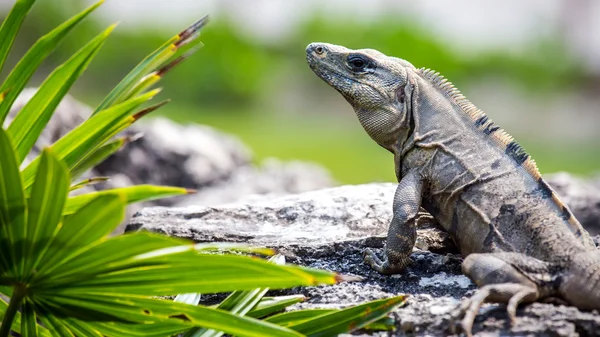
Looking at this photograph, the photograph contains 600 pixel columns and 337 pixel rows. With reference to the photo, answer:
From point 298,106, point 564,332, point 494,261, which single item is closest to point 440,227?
point 494,261

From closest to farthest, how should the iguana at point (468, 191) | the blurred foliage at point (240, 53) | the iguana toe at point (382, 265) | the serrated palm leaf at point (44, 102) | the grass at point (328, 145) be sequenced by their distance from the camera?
1. the iguana at point (468, 191)
2. the serrated palm leaf at point (44, 102)
3. the iguana toe at point (382, 265)
4. the grass at point (328, 145)
5. the blurred foliage at point (240, 53)

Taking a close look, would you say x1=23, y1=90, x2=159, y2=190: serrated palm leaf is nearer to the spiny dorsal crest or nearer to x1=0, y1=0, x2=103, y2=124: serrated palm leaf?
x1=0, y1=0, x2=103, y2=124: serrated palm leaf

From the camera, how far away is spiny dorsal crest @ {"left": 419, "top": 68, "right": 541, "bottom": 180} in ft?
10.3

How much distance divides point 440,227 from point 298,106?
10107mm

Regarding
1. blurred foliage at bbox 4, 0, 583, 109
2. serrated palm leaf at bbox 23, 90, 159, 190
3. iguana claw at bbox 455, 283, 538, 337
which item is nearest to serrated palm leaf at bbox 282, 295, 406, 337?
iguana claw at bbox 455, 283, 538, 337

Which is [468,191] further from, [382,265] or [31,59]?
[31,59]

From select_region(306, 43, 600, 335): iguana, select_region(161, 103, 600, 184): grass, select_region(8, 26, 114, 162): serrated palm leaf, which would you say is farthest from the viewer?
select_region(161, 103, 600, 184): grass

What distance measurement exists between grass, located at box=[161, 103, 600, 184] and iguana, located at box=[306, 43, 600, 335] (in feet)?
19.7

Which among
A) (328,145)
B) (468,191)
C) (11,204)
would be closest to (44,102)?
(11,204)

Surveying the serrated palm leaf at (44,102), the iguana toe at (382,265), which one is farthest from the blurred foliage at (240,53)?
the serrated palm leaf at (44,102)

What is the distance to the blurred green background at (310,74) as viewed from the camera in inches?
457

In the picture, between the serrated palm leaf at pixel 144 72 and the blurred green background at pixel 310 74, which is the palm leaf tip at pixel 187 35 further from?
the blurred green background at pixel 310 74

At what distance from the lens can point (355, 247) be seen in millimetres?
3447

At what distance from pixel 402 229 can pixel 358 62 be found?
767 mm
